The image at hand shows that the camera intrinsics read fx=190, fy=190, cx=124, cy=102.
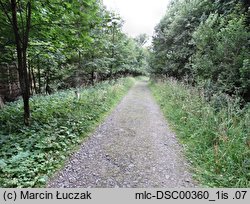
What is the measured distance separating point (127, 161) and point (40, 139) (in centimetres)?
217

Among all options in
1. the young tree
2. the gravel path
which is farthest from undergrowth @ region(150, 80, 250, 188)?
the young tree

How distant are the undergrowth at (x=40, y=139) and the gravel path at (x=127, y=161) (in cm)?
31

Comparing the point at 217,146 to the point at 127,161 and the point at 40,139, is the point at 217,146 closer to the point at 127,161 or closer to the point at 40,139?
the point at 127,161

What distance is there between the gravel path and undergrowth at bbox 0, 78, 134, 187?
311 millimetres

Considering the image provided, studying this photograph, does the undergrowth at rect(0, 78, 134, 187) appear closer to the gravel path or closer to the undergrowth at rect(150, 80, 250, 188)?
the gravel path

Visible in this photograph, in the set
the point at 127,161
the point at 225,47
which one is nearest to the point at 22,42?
the point at 127,161

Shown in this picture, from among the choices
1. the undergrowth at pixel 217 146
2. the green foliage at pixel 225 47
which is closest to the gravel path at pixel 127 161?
the undergrowth at pixel 217 146

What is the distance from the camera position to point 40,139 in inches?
181

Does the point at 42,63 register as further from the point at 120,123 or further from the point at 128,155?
the point at 128,155

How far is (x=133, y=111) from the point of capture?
9266 mm

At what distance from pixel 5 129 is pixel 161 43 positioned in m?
15.6

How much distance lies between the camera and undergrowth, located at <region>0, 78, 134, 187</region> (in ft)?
11.1

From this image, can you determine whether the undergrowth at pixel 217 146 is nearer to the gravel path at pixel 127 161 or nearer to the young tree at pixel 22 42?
the gravel path at pixel 127 161

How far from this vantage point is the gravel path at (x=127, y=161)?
3502 millimetres
